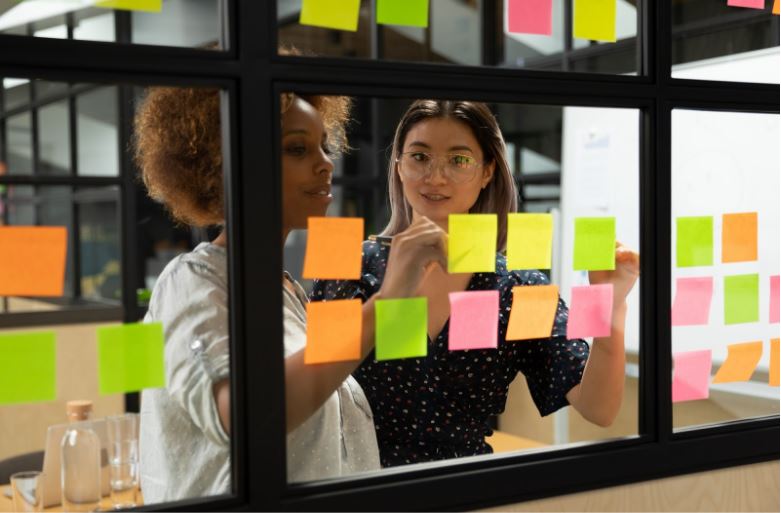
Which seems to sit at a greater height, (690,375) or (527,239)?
(527,239)

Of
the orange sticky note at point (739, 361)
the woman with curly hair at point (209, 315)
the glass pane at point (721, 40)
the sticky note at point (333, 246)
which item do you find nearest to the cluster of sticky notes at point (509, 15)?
the woman with curly hair at point (209, 315)

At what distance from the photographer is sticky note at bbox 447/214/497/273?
129 centimetres

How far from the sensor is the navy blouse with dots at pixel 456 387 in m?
1.60

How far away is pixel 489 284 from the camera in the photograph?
152 centimetres

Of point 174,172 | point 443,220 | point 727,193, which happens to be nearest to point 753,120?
point 727,193

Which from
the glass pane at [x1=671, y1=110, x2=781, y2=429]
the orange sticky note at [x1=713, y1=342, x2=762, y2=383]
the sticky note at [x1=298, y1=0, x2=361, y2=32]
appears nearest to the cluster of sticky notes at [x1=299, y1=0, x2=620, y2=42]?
the sticky note at [x1=298, y1=0, x2=361, y2=32]

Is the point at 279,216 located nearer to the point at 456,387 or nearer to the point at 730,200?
the point at 456,387

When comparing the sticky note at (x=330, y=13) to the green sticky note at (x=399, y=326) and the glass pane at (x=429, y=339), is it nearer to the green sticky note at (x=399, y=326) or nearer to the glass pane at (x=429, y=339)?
the glass pane at (x=429, y=339)

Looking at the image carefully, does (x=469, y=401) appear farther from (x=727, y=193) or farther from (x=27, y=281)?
(x=727, y=193)

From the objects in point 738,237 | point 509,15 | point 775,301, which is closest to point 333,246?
point 509,15

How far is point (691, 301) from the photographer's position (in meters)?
1.48

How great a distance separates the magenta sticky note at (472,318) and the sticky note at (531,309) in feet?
0.25

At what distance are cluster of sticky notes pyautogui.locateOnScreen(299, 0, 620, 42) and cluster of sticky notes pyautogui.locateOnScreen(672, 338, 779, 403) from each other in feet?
1.84

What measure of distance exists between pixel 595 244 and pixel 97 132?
22.2 ft
